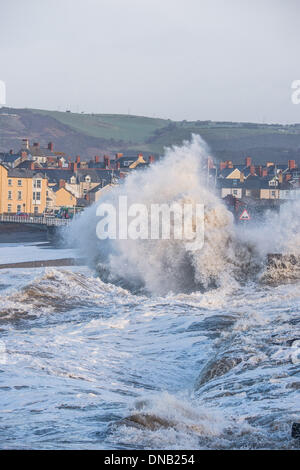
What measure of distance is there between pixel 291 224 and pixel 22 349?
13182mm

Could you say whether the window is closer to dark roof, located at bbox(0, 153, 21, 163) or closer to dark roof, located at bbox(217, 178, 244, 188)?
dark roof, located at bbox(0, 153, 21, 163)

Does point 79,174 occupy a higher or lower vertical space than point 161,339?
higher

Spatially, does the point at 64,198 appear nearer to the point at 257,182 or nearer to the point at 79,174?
the point at 79,174

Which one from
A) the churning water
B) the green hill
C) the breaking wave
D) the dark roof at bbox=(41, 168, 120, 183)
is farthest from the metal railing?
the green hill

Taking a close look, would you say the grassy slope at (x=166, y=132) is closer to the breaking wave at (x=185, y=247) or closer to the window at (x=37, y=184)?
the window at (x=37, y=184)

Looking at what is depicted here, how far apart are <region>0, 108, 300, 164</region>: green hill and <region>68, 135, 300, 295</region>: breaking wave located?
4194 inches

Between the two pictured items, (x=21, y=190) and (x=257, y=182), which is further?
(x=257, y=182)

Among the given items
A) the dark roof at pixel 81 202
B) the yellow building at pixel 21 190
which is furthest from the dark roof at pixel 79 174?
the yellow building at pixel 21 190

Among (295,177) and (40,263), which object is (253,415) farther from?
(295,177)

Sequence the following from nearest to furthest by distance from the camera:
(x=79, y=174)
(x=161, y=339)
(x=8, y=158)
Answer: (x=161, y=339), (x=79, y=174), (x=8, y=158)

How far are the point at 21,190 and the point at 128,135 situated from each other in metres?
92.1

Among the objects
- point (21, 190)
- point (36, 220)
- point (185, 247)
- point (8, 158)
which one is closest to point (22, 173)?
point (21, 190)

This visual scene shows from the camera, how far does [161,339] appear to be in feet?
52.7

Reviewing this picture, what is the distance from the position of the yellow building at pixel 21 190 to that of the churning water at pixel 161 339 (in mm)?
50755
